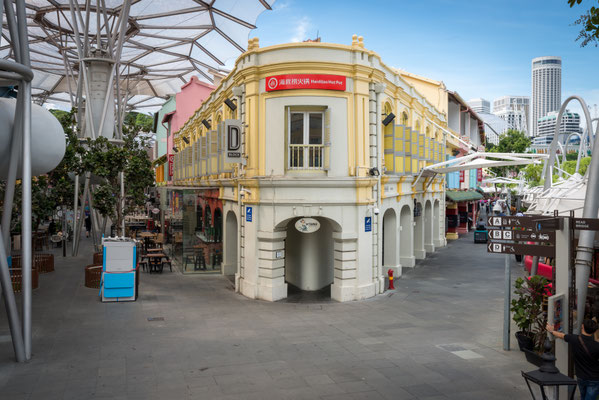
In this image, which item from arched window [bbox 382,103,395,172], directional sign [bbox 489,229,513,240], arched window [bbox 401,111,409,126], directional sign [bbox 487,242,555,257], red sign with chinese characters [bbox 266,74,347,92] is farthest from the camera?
arched window [bbox 401,111,409,126]

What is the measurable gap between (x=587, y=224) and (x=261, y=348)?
7890 millimetres

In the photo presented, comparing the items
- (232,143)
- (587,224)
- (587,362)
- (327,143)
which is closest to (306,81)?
(327,143)

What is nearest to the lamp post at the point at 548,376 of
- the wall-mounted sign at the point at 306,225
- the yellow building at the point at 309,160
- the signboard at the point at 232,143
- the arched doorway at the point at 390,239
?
the wall-mounted sign at the point at 306,225

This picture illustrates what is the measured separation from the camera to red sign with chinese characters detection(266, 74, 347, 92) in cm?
1730

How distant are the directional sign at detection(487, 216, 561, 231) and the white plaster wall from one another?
728 cm

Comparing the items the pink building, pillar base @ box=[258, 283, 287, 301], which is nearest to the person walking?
pillar base @ box=[258, 283, 287, 301]

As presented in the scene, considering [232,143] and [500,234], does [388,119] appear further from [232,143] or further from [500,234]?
[500,234]

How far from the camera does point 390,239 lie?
2288 cm

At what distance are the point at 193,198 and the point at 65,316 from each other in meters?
11.3

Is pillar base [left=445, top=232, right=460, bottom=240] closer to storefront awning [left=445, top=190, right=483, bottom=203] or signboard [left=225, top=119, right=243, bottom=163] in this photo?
storefront awning [left=445, top=190, right=483, bottom=203]

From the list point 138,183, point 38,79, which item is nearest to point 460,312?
point 138,183

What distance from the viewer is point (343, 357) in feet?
38.4

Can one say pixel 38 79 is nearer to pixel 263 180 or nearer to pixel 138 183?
pixel 138 183

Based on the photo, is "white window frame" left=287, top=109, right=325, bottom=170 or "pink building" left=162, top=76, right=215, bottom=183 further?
"pink building" left=162, top=76, right=215, bottom=183
